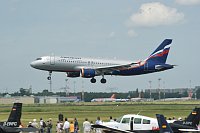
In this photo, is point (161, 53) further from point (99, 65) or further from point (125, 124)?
point (125, 124)

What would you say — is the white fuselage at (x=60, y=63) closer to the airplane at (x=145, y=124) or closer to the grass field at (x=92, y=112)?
the grass field at (x=92, y=112)

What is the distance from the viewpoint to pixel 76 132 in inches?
1813

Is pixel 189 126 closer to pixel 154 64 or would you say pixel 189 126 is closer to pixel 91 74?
pixel 91 74

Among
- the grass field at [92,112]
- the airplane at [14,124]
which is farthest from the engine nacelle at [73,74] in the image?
the airplane at [14,124]

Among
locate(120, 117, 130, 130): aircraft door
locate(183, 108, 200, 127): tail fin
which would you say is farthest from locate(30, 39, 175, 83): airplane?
locate(183, 108, 200, 127): tail fin

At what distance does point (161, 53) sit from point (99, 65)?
41.7ft

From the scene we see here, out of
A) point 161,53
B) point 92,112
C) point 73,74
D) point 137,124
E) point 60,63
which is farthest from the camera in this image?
point 161,53

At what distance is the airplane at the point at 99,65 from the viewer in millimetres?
76812

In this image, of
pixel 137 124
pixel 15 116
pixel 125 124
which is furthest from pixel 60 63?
pixel 137 124

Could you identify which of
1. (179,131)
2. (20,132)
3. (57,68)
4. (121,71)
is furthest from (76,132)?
(121,71)

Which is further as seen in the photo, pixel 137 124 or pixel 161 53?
pixel 161 53

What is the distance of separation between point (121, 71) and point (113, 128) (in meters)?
47.0

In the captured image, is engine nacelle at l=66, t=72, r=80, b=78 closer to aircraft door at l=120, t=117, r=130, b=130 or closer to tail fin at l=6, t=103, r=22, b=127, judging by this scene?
tail fin at l=6, t=103, r=22, b=127

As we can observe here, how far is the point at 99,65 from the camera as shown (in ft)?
269
